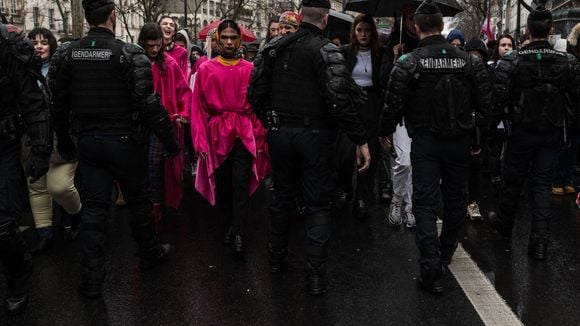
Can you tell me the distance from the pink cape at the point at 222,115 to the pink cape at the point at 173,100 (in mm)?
458

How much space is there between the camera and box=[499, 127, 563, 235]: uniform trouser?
16.0 ft

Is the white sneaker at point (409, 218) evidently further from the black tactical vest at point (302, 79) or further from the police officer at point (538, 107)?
the black tactical vest at point (302, 79)

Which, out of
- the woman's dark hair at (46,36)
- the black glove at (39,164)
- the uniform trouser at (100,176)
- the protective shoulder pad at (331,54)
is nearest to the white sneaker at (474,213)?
the protective shoulder pad at (331,54)

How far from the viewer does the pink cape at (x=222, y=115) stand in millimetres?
5078

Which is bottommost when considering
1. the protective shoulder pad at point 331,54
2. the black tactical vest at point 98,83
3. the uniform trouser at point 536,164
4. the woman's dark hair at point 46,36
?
the uniform trouser at point 536,164

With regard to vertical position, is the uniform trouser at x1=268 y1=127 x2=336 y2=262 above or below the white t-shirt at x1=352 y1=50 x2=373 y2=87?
below

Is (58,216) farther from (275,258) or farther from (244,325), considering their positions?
(244,325)

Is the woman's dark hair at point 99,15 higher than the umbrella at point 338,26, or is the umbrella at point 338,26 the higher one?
the umbrella at point 338,26

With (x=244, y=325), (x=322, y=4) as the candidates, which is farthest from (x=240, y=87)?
(x=244, y=325)

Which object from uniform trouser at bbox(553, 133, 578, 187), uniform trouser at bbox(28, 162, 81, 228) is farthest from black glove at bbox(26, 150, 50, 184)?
uniform trouser at bbox(553, 133, 578, 187)

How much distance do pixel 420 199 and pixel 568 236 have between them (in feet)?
6.86

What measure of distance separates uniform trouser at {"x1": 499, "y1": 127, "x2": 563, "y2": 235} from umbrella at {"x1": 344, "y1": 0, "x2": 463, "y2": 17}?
1717 mm

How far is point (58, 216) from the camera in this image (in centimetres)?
570

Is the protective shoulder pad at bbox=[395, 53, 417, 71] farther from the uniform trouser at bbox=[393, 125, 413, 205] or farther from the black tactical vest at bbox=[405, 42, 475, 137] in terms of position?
the uniform trouser at bbox=[393, 125, 413, 205]
